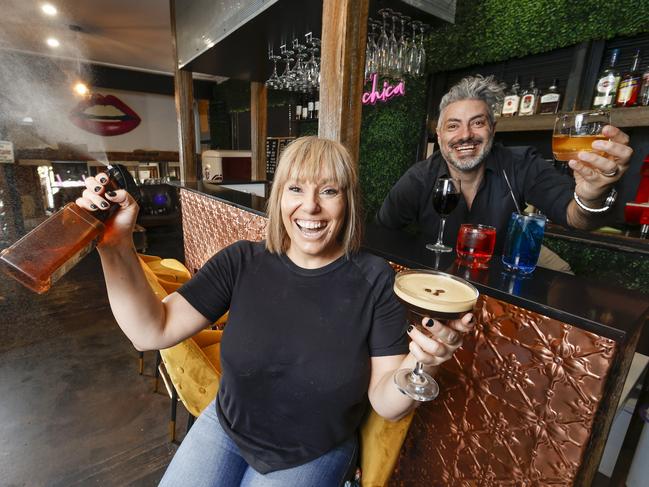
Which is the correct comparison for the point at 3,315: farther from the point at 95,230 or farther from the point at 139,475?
the point at 95,230

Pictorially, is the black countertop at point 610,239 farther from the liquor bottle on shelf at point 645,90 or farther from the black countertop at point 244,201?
the black countertop at point 244,201

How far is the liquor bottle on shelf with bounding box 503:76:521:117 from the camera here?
320 cm

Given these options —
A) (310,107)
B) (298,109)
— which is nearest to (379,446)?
(310,107)

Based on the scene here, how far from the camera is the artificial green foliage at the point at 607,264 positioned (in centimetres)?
254

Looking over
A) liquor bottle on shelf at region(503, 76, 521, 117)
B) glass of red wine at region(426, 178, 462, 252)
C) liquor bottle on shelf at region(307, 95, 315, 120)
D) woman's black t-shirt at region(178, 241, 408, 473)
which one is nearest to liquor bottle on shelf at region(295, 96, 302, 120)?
liquor bottle on shelf at region(307, 95, 315, 120)

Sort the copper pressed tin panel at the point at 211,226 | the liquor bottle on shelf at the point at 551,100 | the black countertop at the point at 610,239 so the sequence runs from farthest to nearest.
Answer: the liquor bottle on shelf at the point at 551,100
the black countertop at the point at 610,239
the copper pressed tin panel at the point at 211,226

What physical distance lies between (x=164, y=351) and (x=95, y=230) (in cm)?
65

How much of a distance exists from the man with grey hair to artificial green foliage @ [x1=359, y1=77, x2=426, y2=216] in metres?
2.33

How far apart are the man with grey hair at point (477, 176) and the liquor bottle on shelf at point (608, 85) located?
5.02ft

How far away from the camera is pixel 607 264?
2.72m

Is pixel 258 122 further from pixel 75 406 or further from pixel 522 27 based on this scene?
pixel 75 406

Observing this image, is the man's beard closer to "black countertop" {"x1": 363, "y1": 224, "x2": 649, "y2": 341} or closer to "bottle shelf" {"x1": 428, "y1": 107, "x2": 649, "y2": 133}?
"black countertop" {"x1": 363, "y1": 224, "x2": 649, "y2": 341}

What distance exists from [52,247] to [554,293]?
4.38 feet

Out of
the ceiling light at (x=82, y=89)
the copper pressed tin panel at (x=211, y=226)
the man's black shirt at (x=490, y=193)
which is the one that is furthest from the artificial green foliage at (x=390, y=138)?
the ceiling light at (x=82, y=89)
